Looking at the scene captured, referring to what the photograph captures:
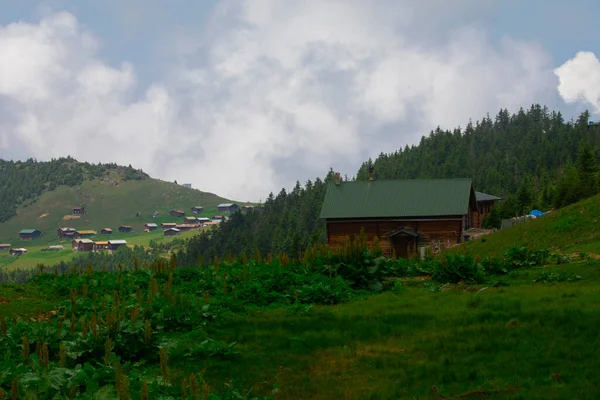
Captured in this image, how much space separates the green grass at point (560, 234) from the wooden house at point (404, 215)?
15940 millimetres

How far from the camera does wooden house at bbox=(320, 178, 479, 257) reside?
57188 millimetres

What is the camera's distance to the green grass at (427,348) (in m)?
9.86

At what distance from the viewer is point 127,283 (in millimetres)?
20484

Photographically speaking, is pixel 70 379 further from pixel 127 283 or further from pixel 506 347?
pixel 127 283

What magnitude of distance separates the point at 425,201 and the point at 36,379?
51.7m

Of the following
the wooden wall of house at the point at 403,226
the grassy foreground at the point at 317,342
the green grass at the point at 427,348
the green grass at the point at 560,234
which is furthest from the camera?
the wooden wall of house at the point at 403,226

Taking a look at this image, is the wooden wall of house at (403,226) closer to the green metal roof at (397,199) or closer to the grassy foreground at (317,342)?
the green metal roof at (397,199)

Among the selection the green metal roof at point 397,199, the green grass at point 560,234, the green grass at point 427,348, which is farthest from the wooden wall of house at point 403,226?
the green grass at point 427,348

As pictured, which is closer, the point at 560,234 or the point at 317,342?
the point at 317,342

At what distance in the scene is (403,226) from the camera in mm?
57969

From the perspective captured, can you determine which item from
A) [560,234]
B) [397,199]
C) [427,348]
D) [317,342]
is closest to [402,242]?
[397,199]

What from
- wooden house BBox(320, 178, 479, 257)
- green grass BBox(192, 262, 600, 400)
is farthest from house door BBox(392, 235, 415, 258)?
green grass BBox(192, 262, 600, 400)

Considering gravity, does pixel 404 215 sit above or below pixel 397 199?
below

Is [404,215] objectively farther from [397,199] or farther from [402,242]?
[402,242]
